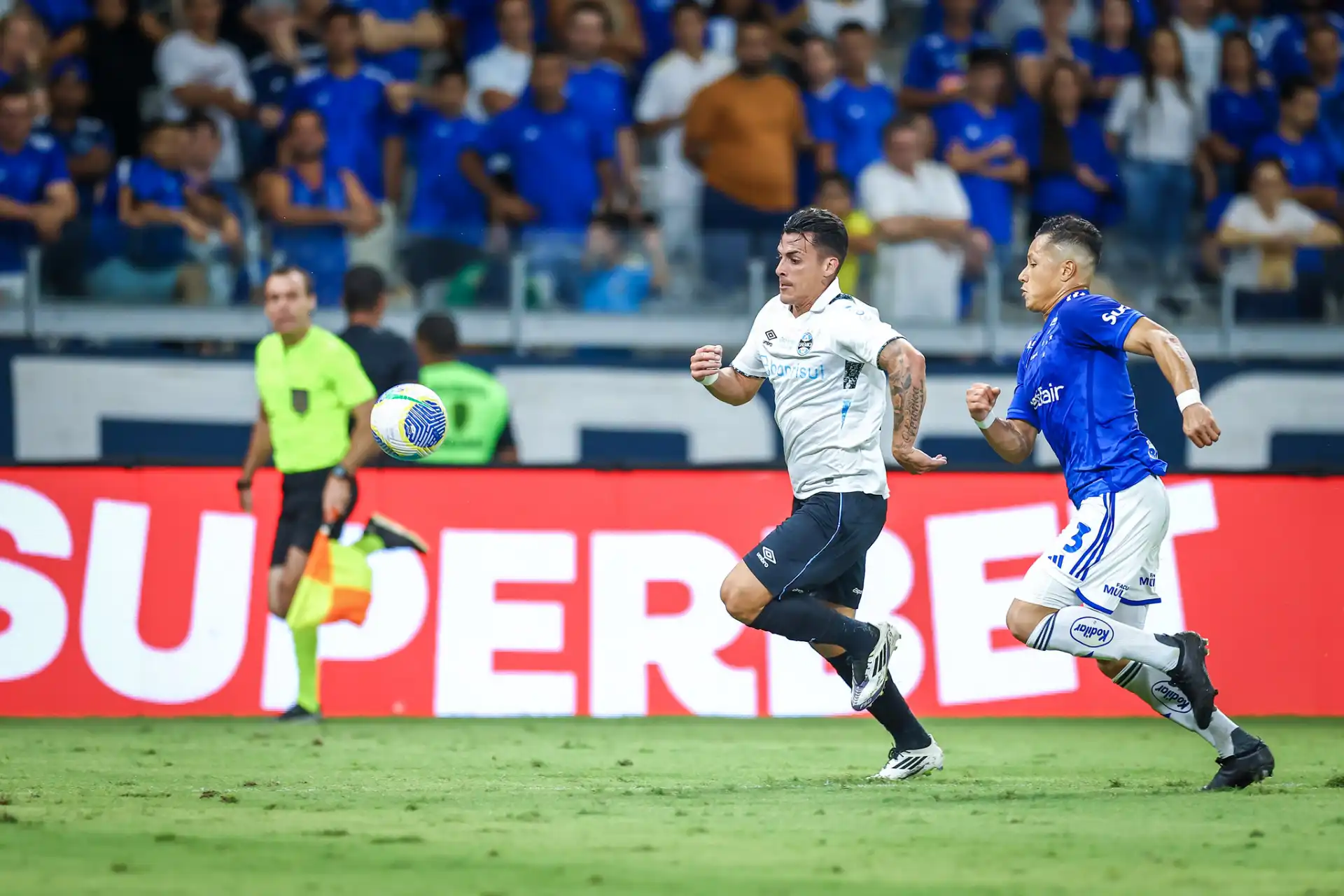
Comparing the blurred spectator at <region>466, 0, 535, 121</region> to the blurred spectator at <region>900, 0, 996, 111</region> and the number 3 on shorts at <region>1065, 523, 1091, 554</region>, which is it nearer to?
the blurred spectator at <region>900, 0, 996, 111</region>

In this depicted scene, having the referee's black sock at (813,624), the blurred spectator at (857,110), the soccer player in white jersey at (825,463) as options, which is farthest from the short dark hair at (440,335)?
the referee's black sock at (813,624)

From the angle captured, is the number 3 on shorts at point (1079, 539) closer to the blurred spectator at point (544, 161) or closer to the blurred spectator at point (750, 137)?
the blurred spectator at point (750, 137)

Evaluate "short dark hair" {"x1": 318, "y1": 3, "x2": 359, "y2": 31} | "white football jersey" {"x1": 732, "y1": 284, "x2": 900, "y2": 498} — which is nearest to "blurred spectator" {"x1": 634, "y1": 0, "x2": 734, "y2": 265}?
"short dark hair" {"x1": 318, "y1": 3, "x2": 359, "y2": 31}

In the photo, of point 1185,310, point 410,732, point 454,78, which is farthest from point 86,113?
point 1185,310

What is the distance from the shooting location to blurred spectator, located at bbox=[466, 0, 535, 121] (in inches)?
577

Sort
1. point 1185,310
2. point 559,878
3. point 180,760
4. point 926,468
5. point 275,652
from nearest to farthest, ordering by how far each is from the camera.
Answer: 1. point 559,878
2. point 926,468
3. point 180,760
4. point 275,652
5. point 1185,310

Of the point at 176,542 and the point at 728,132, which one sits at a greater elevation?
the point at 728,132

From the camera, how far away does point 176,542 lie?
36.0 feet

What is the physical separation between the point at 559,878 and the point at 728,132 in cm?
979

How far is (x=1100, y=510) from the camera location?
7.10 metres

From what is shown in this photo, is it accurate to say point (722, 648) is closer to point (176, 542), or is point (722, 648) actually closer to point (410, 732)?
point (410, 732)

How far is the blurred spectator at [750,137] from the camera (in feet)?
46.5

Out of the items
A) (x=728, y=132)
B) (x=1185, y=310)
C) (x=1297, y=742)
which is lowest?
(x=1297, y=742)

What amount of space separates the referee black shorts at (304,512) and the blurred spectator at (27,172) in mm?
3858
